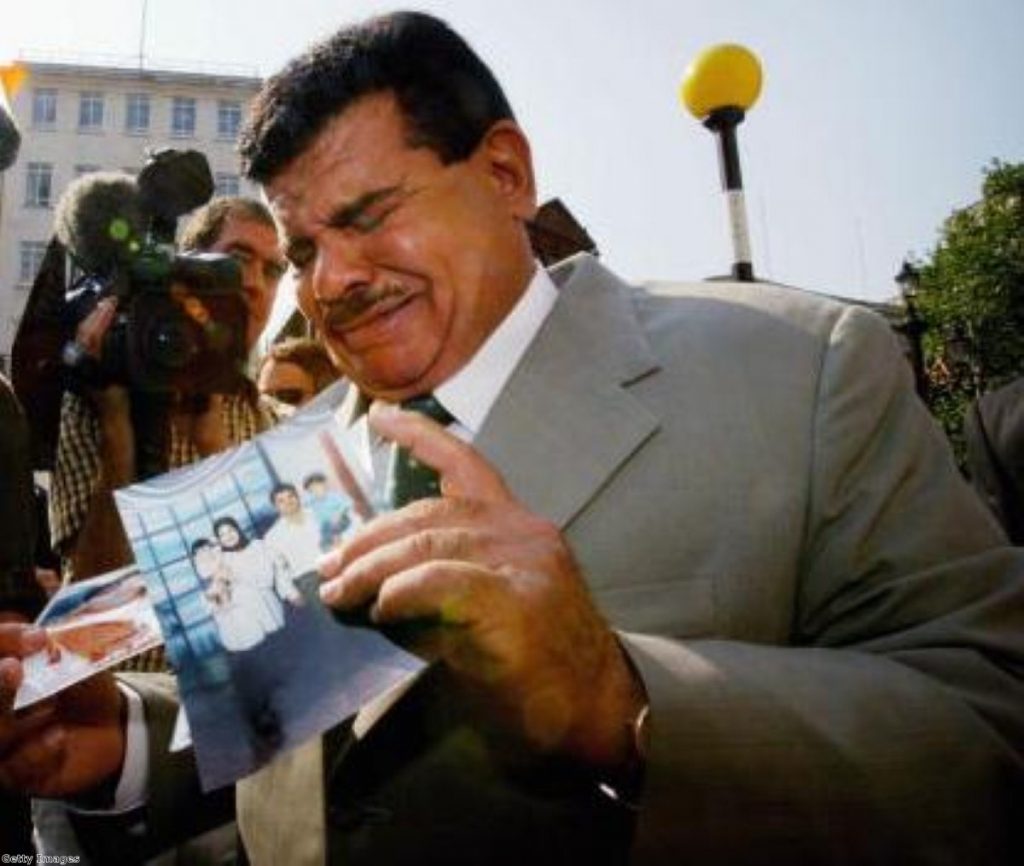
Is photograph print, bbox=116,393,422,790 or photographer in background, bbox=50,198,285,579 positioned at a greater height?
photograph print, bbox=116,393,422,790

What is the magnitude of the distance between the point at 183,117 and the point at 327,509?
5204cm

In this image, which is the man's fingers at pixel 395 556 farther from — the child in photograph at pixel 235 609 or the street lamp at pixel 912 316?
the street lamp at pixel 912 316

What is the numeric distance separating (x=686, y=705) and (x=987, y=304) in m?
33.4

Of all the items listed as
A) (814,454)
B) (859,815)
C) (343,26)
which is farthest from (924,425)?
(343,26)

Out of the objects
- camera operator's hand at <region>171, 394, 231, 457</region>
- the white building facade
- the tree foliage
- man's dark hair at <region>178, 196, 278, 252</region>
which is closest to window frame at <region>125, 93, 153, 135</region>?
the white building facade

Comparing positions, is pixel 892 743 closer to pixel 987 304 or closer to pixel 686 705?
pixel 686 705

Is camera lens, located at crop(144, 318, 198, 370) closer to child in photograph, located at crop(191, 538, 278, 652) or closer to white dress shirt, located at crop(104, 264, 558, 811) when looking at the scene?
white dress shirt, located at crop(104, 264, 558, 811)

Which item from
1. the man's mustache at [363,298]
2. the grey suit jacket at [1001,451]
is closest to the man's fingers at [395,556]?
the man's mustache at [363,298]

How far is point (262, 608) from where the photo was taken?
1269 mm

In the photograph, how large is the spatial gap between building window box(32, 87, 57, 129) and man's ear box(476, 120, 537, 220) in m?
52.3

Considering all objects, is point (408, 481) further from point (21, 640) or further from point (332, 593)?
point (21, 640)

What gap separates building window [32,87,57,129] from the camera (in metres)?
47.2

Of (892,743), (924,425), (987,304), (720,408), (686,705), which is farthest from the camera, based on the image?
(987,304)

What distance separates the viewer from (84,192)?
2.91 metres
